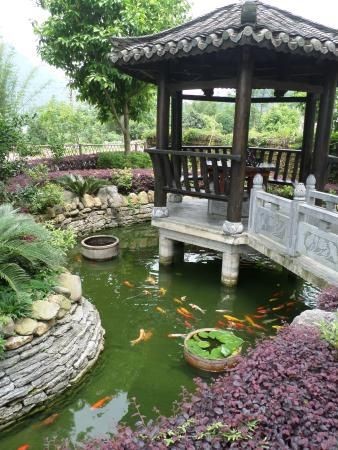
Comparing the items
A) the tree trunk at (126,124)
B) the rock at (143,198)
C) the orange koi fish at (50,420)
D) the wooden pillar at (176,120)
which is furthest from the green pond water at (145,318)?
the tree trunk at (126,124)

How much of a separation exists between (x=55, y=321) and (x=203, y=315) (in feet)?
7.21

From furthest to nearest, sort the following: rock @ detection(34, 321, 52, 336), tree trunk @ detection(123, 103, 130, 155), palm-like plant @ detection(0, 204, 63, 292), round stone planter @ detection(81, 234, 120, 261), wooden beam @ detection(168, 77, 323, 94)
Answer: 1. tree trunk @ detection(123, 103, 130, 155)
2. round stone planter @ detection(81, 234, 120, 261)
3. wooden beam @ detection(168, 77, 323, 94)
4. palm-like plant @ detection(0, 204, 63, 292)
5. rock @ detection(34, 321, 52, 336)

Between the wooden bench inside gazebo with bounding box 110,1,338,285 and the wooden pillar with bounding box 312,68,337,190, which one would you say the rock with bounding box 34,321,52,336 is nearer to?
the wooden bench inside gazebo with bounding box 110,1,338,285

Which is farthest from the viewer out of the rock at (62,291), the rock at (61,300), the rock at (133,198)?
the rock at (133,198)

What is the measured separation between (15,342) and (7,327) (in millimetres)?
159

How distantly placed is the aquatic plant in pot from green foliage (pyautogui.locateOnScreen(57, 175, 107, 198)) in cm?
582

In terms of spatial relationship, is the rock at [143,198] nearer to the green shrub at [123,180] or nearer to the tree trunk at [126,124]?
the green shrub at [123,180]

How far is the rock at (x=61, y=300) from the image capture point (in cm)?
432

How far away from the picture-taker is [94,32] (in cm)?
1081

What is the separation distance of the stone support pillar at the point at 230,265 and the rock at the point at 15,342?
11.3 ft

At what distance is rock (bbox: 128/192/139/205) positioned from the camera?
10383mm

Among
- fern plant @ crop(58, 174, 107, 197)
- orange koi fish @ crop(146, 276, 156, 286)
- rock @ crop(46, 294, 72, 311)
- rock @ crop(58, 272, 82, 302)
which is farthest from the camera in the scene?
fern plant @ crop(58, 174, 107, 197)

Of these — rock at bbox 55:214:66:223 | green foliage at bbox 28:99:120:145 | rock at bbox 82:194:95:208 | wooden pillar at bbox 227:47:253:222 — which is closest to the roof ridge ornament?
wooden pillar at bbox 227:47:253:222

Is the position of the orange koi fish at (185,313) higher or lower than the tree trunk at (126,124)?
lower
